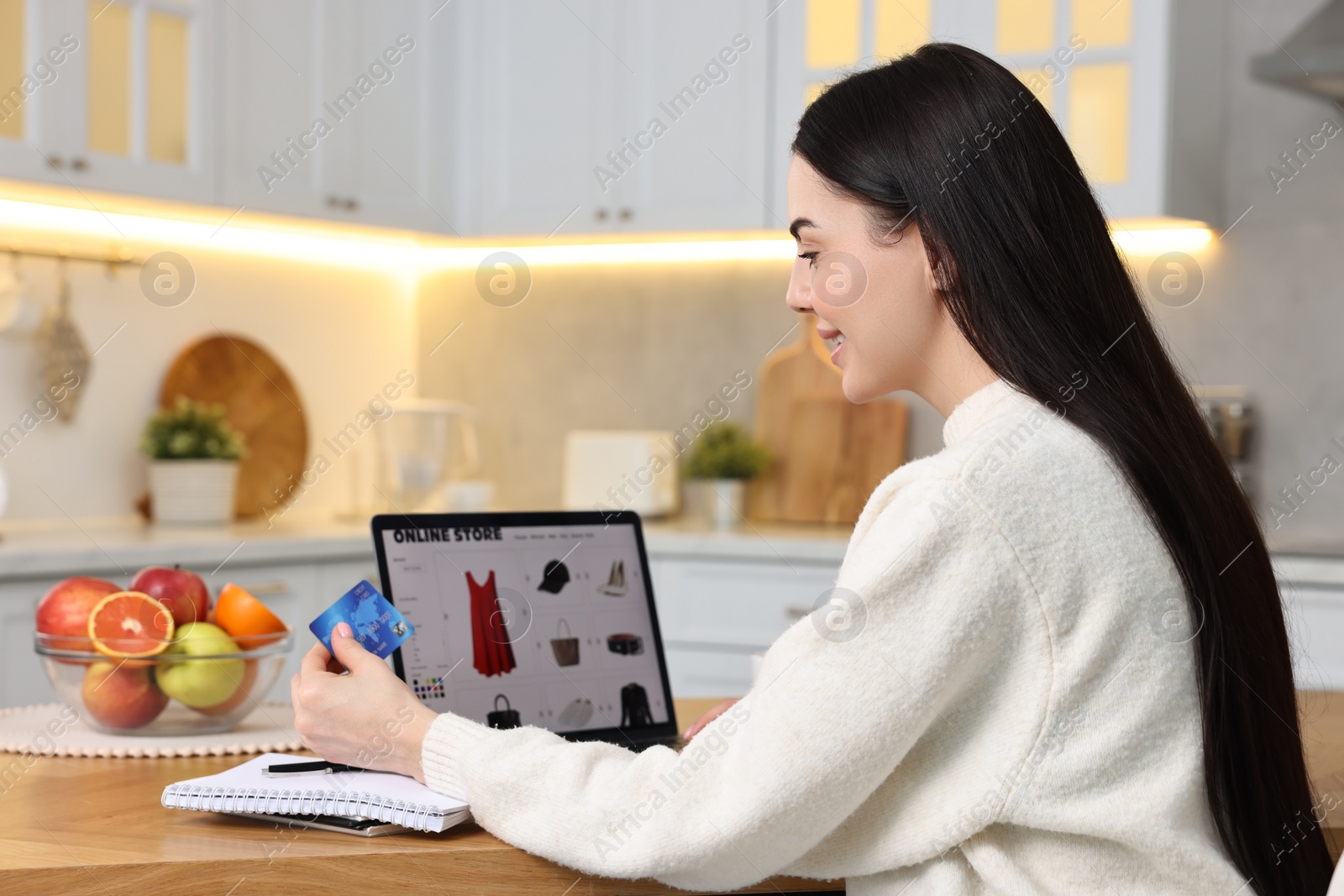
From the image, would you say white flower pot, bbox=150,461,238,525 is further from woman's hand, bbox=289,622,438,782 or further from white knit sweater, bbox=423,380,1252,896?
white knit sweater, bbox=423,380,1252,896

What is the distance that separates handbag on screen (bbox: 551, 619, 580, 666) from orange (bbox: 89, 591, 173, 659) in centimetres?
34

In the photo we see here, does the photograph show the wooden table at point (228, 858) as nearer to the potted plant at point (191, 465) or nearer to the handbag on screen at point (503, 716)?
the handbag on screen at point (503, 716)

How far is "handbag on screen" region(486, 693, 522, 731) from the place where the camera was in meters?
1.21

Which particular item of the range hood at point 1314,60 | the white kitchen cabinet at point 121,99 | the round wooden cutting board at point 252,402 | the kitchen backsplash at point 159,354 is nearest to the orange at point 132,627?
the white kitchen cabinet at point 121,99

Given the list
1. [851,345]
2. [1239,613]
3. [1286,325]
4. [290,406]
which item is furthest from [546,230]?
[1239,613]

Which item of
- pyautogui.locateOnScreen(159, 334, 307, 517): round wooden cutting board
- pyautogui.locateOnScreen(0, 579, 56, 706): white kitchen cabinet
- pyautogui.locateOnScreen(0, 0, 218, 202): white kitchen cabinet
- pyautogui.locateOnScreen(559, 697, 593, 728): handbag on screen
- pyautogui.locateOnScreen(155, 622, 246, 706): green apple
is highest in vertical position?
pyautogui.locateOnScreen(0, 0, 218, 202): white kitchen cabinet

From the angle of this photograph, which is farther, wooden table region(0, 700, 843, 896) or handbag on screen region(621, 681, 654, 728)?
handbag on screen region(621, 681, 654, 728)

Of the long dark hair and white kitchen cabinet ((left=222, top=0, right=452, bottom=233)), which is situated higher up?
white kitchen cabinet ((left=222, top=0, right=452, bottom=233))

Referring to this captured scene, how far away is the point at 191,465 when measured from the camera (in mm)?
3137

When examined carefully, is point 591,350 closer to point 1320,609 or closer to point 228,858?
point 1320,609

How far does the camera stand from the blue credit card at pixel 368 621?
3.57 feet

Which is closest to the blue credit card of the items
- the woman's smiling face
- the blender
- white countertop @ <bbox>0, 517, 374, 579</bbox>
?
the woman's smiling face

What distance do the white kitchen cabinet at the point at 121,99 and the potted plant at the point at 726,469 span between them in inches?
51.6

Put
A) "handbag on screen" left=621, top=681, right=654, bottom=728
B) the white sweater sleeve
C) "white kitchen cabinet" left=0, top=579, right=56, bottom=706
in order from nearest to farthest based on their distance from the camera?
1. the white sweater sleeve
2. "handbag on screen" left=621, top=681, right=654, bottom=728
3. "white kitchen cabinet" left=0, top=579, right=56, bottom=706
